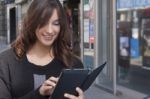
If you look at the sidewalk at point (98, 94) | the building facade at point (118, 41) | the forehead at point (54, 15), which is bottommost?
the sidewalk at point (98, 94)

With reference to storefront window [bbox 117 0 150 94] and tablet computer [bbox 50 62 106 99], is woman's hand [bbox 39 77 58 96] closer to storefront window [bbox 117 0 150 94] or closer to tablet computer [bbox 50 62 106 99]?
tablet computer [bbox 50 62 106 99]

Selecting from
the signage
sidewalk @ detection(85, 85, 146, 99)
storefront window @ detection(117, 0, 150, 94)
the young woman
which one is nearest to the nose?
the young woman

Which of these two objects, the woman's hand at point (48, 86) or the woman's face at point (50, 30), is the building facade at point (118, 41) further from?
the woman's hand at point (48, 86)

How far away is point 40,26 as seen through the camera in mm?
2533

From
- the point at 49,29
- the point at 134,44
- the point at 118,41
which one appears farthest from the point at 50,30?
the point at 118,41

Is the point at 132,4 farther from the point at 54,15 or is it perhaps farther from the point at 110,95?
the point at 54,15

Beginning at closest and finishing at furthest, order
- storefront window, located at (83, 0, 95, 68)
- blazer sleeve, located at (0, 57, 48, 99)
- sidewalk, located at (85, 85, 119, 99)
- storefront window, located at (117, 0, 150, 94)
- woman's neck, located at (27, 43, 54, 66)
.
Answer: blazer sleeve, located at (0, 57, 48, 99)
woman's neck, located at (27, 43, 54, 66)
storefront window, located at (117, 0, 150, 94)
sidewalk, located at (85, 85, 119, 99)
storefront window, located at (83, 0, 95, 68)

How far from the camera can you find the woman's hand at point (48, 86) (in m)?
2.39

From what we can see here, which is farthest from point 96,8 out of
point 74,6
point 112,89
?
point 74,6

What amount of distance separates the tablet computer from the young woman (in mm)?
26

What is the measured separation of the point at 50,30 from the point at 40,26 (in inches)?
2.5

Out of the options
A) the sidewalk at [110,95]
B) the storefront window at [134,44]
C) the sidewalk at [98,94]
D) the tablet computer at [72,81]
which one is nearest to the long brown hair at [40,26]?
the tablet computer at [72,81]

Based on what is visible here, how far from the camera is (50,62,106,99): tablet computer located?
2.35 m

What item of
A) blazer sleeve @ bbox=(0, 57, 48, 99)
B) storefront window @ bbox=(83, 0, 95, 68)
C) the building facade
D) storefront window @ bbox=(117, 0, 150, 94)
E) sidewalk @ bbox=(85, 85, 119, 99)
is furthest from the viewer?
storefront window @ bbox=(83, 0, 95, 68)
